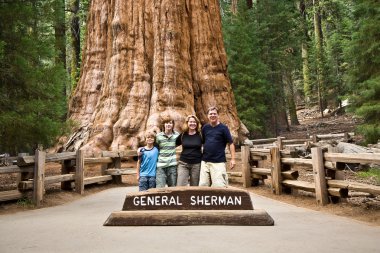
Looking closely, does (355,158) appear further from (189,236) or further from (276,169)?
(189,236)

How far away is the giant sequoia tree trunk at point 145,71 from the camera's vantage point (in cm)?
1452

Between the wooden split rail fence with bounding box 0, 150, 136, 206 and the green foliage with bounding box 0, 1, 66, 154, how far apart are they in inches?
31.4

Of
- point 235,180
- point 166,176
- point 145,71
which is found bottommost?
point 235,180

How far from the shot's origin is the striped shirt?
22.8ft

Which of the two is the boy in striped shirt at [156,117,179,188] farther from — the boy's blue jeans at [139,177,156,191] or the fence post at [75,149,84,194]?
the fence post at [75,149,84,194]

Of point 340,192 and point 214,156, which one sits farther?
point 340,192

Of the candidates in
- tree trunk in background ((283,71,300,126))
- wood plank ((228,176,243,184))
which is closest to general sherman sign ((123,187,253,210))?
wood plank ((228,176,243,184))

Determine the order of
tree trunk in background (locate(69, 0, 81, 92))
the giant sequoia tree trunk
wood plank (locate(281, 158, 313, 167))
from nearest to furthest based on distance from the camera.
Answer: wood plank (locate(281, 158, 313, 167)), the giant sequoia tree trunk, tree trunk in background (locate(69, 0, 81, 92))

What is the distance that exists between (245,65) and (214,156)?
1794cm

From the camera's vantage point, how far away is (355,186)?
694cm

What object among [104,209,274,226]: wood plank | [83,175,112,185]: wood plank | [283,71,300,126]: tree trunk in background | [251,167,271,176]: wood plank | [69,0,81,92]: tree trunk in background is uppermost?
[69,0,81,92]: tree trunk in background

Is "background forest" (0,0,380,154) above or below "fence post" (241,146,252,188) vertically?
above

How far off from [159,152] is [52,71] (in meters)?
4.38

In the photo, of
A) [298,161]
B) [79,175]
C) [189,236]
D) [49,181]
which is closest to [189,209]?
[189,236]
